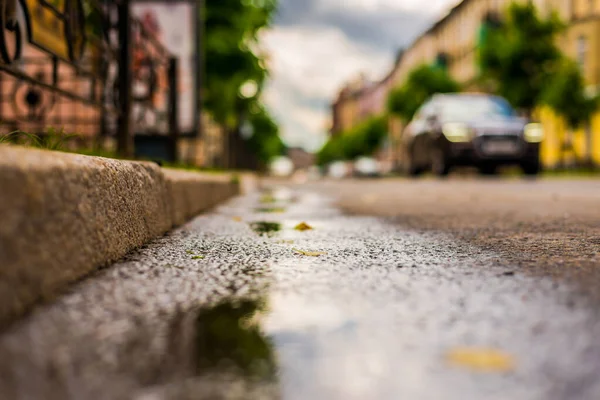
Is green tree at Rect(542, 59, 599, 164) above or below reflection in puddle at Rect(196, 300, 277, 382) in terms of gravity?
above

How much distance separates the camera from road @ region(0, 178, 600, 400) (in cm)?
118

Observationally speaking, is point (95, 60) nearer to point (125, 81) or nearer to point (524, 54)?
point (125, 81)

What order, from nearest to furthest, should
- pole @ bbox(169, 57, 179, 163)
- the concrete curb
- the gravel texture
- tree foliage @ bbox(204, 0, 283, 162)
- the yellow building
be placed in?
the concrete curb → the gravel texture → pole @ bbox(169, 57, 179, 163) → tree foliage @ bbox(204, 0, 283, 162) → the yellow building

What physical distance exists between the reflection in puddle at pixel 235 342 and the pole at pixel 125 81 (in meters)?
3.00

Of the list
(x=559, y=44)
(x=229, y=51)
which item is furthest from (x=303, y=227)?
(x=559, y=44)

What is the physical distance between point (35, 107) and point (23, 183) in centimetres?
567

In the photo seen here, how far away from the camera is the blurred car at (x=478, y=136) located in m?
12.7

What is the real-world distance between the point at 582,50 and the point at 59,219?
35838 millimetres

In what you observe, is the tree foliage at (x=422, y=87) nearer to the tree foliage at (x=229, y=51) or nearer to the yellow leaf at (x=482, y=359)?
the tree foliage at (x=229, y=51)

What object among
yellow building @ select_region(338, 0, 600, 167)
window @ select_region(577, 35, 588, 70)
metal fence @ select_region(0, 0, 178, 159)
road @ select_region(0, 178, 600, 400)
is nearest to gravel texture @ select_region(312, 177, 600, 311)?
road @ select_region(0, 178, 600, 400)

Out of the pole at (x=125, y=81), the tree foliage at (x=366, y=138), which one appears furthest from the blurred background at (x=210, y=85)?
the tree foliage at (x=366, y=138)

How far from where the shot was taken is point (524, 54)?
25.2 m

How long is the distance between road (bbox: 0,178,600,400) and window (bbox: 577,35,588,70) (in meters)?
34.1

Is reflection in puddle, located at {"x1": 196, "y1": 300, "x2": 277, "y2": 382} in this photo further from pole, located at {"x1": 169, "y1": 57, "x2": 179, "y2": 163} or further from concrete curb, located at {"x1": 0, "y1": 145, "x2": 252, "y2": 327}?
pole, located at {"x1": 169, "y1": 57, "x2": 179, "y2": 163}
